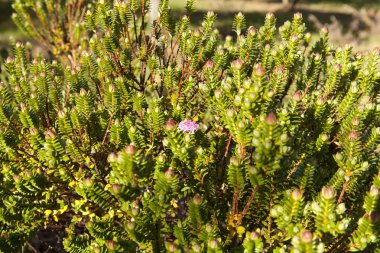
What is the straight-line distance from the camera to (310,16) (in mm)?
15273

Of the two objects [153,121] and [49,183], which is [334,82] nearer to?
[153,121]

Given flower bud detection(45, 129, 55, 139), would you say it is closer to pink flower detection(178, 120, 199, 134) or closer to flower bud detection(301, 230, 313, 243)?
pink flower detection(178, 120, 199, 134)

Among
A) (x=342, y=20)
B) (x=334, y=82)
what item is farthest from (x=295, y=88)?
(x=342, y=20)

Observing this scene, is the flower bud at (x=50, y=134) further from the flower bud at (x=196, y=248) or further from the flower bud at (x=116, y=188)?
the flower bud at (x=196, y=248)

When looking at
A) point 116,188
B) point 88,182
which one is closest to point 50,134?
point 88,182

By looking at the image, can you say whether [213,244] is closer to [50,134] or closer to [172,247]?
[172,247]

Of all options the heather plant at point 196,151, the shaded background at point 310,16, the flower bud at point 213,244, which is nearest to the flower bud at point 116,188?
the heather plant at point 196,151

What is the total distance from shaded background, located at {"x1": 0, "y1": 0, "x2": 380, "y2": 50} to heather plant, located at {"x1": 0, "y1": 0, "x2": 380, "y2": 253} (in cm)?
979

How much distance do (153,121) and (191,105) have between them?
0.67 meters

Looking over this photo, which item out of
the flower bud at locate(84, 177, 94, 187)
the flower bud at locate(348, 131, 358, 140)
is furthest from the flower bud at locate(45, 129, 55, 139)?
the flower bud at locate(348, 131, 358, 140)

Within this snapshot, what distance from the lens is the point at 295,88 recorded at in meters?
3.50

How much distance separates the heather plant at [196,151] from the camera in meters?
1.96

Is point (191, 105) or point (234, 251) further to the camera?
point (191, 105)

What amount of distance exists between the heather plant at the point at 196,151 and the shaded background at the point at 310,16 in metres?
9.79
